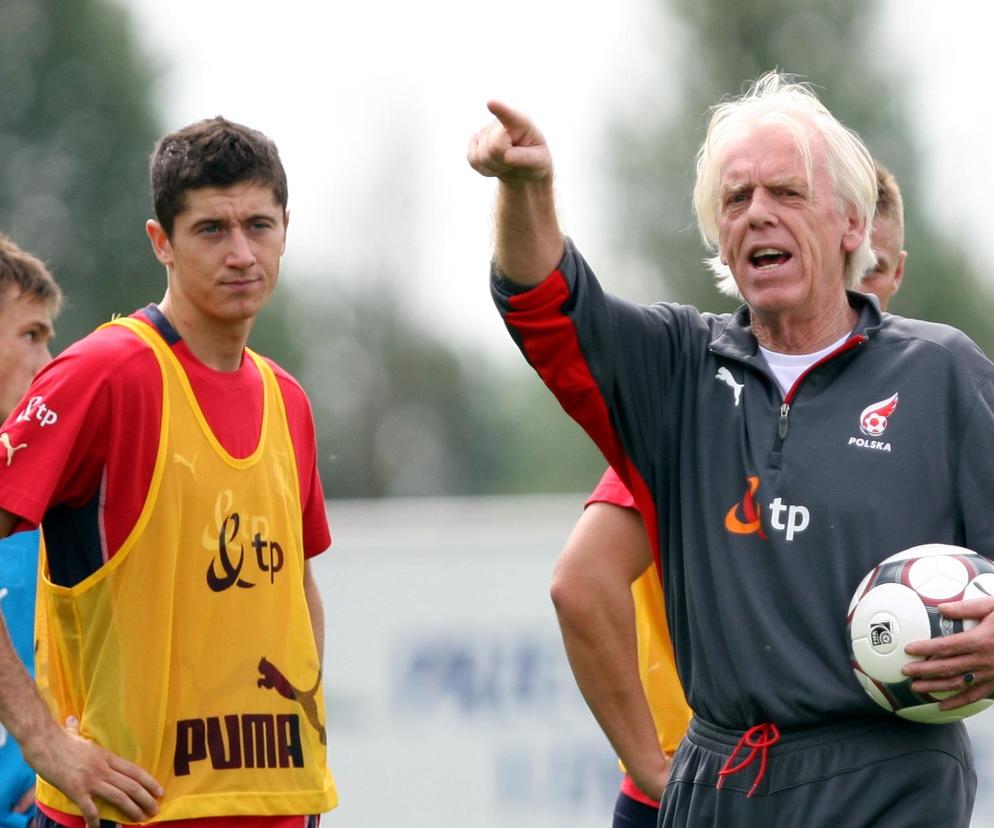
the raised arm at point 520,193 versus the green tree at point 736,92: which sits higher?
the green tree at point 736,92

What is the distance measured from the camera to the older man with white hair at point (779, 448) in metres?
3.86

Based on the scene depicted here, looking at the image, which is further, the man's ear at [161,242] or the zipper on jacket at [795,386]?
the man's ear at [161,242]

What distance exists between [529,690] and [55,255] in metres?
25.9

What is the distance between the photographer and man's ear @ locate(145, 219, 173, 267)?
478cm

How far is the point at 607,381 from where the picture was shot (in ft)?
13.6

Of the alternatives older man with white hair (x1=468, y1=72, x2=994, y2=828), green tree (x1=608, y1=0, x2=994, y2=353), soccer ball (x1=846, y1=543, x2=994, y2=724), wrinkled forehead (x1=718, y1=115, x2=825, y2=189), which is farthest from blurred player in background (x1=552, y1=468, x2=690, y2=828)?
green tree (x1=608, y1=0, x2=994, y2=353)

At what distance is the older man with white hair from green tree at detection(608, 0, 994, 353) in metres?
26.0

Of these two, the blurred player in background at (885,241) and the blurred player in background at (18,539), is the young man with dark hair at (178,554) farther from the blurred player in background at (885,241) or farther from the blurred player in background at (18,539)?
the blurred player in background at (885,241)

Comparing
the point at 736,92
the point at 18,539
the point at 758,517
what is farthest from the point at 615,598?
the point at 736,92

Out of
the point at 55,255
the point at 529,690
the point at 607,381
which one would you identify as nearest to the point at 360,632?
the point at 529,690

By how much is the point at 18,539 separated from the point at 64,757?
1.29m

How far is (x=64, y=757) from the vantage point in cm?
424

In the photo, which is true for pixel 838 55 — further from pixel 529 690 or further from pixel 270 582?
pixel 270 582

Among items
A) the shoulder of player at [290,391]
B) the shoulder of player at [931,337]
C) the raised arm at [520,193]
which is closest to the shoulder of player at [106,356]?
the shoulder of player at [290,391]
